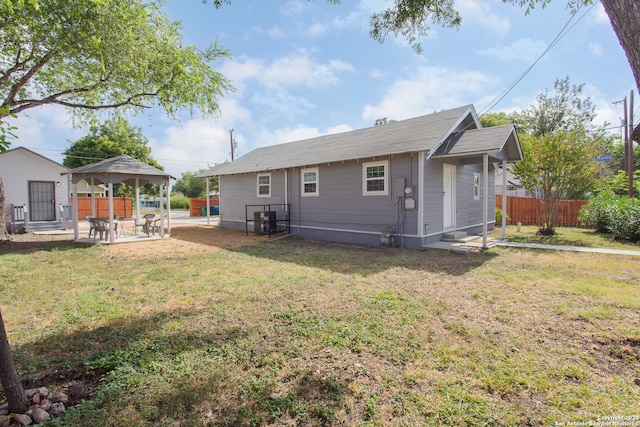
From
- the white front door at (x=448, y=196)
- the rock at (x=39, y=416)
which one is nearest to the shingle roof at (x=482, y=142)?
the white front door at (x=448, y=196)

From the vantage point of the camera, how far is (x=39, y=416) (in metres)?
2.16

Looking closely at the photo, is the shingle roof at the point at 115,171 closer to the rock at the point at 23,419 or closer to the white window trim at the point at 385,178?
the white window trim at the point at 385,178

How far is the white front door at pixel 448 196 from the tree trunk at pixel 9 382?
33.2ft

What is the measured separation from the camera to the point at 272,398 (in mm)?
2441

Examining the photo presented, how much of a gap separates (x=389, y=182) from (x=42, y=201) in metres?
18.9

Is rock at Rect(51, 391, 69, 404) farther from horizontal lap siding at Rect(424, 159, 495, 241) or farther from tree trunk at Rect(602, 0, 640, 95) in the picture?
horizontal lap siding at Rect(424, 159, 495, 241)

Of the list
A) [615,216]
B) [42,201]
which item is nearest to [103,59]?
[42,201]

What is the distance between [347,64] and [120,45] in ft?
27.8

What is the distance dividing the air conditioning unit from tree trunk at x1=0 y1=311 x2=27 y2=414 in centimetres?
1017

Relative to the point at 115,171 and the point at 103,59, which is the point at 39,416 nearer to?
the point at 103,59

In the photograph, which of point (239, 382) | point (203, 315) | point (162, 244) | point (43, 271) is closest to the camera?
point (239, 382)

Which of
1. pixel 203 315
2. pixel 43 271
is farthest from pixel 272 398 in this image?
pixel 43 271

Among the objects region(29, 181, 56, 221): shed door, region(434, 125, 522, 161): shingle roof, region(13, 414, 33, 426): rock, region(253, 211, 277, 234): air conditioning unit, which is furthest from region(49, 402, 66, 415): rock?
region(29, 181, 56, 221): shed door

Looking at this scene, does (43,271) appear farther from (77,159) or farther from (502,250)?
(77,159)
